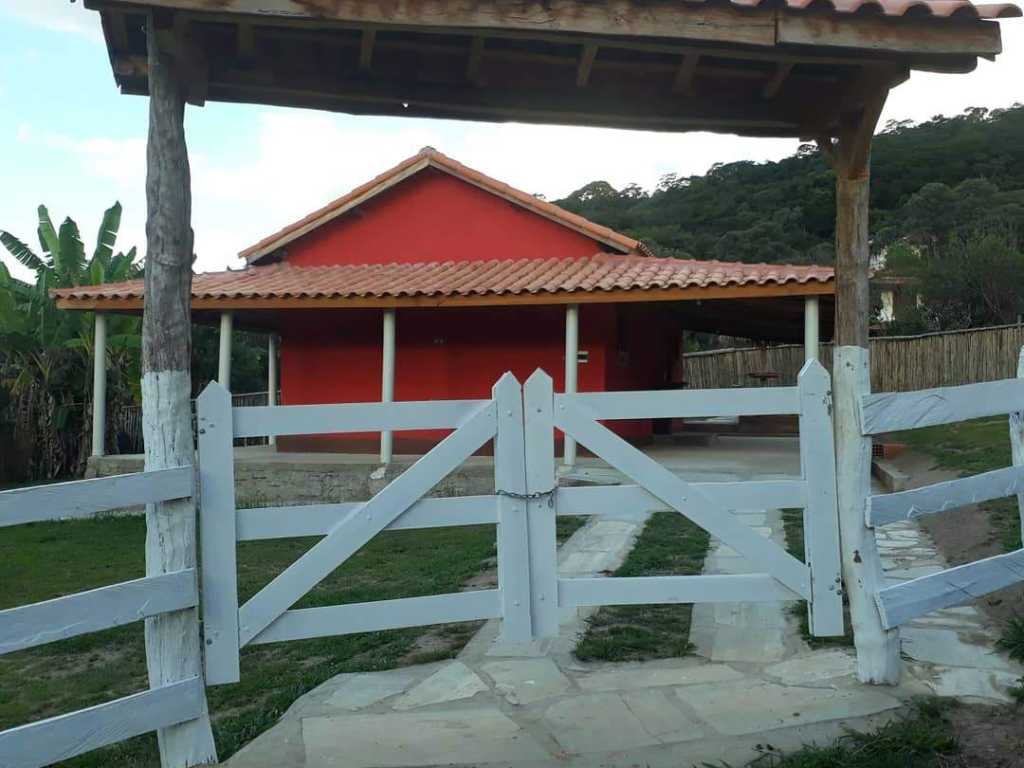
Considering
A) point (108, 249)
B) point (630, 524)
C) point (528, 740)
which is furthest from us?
point (108, 249)

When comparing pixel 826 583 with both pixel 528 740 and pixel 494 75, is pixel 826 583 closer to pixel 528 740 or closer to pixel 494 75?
pixel 528 740

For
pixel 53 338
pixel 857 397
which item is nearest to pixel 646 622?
pixel 857 397

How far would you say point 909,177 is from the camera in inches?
1857

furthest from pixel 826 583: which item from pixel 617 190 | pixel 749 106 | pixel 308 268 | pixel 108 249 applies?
pixel 617 190

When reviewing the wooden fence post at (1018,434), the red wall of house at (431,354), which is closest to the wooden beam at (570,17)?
the wooden fence post at (1018,434)

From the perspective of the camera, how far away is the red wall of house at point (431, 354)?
14422 millimetres

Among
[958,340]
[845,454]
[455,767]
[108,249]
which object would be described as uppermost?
[108,249]

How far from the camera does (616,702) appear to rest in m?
3.89

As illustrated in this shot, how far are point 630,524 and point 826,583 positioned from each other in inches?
181

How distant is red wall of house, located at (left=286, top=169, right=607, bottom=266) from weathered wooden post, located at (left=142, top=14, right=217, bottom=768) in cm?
1175

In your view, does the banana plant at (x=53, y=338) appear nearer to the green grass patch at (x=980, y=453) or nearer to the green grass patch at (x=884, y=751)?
→ the green grass patch at (x=980, y=453)

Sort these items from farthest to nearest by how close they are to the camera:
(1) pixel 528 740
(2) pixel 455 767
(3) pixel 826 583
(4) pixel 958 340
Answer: (4) pixel 958 340, (3) pixel 826 583, (1) pixel 528 740, (2) pixel 455 767

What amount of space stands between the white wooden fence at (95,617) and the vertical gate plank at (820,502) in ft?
8.73

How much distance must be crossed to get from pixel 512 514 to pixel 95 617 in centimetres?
166
